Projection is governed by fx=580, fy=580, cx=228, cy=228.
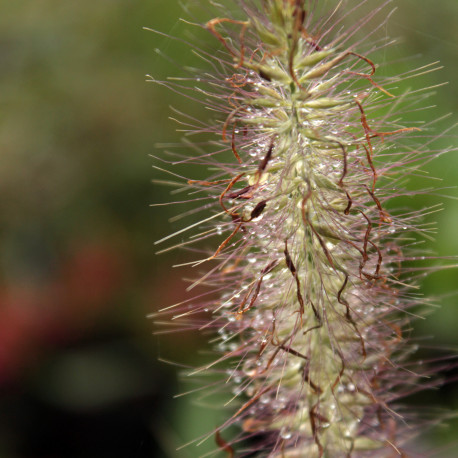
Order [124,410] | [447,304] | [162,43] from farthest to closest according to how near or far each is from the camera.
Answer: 1. [162,43]
2. [124,410]
3. [447,304]

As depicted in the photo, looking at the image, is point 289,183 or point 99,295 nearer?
point 289,183

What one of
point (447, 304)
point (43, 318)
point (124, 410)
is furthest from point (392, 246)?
point (43, 318)

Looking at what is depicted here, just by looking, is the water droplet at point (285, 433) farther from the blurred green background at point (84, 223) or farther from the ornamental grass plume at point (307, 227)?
the blurred green background at point (84, 223)

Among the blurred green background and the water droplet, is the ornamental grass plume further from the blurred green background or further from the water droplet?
the blurred green background

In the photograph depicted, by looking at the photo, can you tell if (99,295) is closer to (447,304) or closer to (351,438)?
(447,304)

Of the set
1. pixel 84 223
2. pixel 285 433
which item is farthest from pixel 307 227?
pixel 84 223

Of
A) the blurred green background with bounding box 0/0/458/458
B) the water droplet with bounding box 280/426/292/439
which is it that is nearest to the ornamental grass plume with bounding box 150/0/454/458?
the water droplet with bounding box 280/426/292/439

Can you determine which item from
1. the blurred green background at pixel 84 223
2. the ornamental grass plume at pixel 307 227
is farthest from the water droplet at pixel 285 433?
the blurred green background at pixel 84 223

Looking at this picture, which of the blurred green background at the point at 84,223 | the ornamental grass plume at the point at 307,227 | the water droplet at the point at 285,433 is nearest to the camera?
the ornamental grass plume at the point at 307,227

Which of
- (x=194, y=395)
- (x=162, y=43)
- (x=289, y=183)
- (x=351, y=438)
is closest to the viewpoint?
(x=289, y=183)

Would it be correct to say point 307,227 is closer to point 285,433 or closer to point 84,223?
point 285,433
